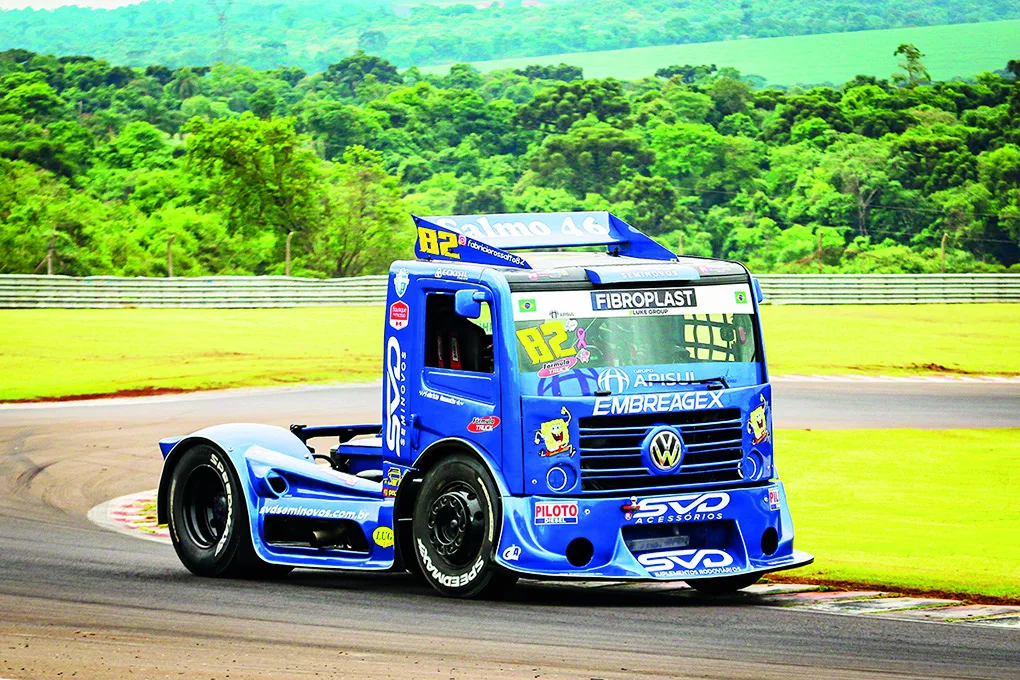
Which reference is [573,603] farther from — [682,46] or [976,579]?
[682,46]

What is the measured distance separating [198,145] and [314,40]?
94.6m

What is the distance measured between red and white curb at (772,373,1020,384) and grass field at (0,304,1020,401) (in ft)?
5.54

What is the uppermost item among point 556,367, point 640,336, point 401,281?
point 401,281

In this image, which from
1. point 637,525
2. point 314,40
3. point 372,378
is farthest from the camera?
point 314,40

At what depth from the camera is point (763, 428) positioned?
1032 centimetres

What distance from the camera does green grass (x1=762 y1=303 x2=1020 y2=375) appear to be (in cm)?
3800

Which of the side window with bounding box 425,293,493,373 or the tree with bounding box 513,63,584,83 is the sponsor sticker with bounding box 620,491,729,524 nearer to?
the side window with bounding box 425,293,493,373

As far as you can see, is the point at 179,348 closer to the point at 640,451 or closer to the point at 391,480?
the point at 391,480

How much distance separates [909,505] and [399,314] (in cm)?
711

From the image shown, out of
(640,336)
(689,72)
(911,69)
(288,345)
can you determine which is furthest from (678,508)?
(689,72)

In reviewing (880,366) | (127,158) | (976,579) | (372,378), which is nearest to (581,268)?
(976,579)

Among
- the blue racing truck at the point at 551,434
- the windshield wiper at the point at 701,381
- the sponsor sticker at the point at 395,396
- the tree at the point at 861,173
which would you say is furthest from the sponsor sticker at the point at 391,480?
the tree at the point at 861,173

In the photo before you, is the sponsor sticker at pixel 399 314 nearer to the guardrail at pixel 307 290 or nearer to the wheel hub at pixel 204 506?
the wheel hub at pixel 204 506

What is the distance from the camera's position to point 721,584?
10805 mm
